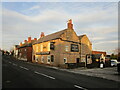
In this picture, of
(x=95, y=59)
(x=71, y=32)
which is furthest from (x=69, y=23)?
(x=95, y=59)

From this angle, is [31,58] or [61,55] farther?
[31,58]

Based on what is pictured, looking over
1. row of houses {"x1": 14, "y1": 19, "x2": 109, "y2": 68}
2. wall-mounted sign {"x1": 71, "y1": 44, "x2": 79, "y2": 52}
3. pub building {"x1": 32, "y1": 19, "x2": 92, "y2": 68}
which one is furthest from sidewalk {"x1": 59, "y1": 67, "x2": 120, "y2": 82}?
wall-mounted sign {"x1": 71, "y1": 44, "x2": 79, "y2": 52}

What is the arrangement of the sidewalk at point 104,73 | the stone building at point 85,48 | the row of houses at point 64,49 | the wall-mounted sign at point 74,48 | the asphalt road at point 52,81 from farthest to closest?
1. the stone building at point 85,48
2. the wall-mounted sign at point 74,48
3. the row of houses at point 64,49
4. the sidewalk at point 104,73
5. the asphalt road at point 52,81

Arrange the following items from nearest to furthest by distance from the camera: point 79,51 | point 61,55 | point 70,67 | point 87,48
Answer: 1. point 70,67
2. point 61,55
3. point 79,51
4. point 87,48

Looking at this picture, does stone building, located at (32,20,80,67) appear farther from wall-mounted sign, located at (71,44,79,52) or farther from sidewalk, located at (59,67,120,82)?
sidewalk, located at (59,67,120,82)

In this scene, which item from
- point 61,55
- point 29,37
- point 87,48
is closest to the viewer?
point 61,55

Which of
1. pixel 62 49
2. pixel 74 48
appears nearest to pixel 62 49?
pixel 62 49

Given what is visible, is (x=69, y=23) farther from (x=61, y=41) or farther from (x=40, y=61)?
(x=40, y=61)

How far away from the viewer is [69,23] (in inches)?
1340

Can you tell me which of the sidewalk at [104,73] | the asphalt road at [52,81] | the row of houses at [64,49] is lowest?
the sidewalk at [104,73]

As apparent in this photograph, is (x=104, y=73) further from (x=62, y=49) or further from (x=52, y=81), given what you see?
(x=62, y=49)

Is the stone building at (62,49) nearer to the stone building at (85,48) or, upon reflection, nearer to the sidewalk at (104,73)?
the stone building at (85,48)

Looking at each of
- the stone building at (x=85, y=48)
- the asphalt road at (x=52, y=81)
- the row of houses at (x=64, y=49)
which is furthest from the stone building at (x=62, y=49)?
the asphalt road at (x=52, y=81)

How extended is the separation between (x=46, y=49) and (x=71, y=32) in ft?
28.9
